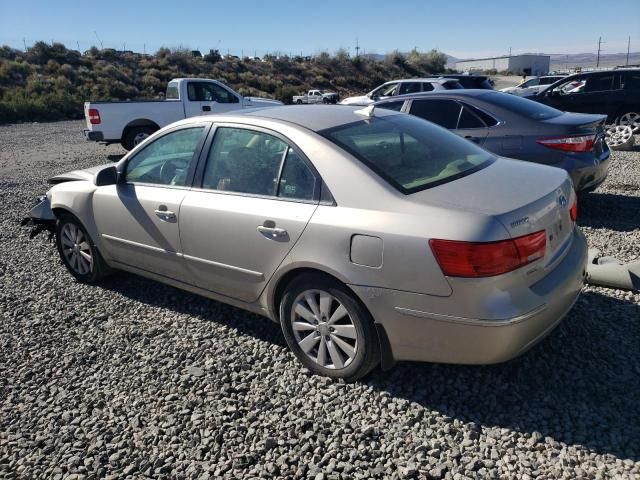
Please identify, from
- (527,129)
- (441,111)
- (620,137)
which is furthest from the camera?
(620,137)

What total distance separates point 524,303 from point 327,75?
5549 centimetres

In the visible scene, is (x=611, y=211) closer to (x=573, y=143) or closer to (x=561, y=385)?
(x=573, y=143)

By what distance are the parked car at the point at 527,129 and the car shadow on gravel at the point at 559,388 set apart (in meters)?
2.75

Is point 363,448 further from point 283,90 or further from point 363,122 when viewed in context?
point 283,90

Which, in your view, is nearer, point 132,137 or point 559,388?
point 559,388

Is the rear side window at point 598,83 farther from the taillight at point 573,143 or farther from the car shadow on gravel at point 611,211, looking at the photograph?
the taillight at point 573,143

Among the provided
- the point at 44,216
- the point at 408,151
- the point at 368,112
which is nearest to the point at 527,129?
the point at 368,112

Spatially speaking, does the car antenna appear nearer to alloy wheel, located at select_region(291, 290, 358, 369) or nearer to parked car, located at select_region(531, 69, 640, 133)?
alloy wheel, located at select_region(291, 290, 358, 369)

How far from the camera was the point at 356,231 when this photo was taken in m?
2.87

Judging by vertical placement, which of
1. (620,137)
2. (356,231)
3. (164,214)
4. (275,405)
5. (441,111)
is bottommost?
(275,405)

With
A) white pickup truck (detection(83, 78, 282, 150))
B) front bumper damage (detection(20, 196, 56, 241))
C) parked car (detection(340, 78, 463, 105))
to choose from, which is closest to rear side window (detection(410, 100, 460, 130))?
front bumper damage (detection(20, 196, 56, 241))

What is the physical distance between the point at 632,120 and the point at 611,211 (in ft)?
20.9

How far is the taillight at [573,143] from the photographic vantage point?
5.91 metres

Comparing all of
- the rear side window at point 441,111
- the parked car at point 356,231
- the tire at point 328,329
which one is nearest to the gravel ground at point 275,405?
the tire at point 328,329
